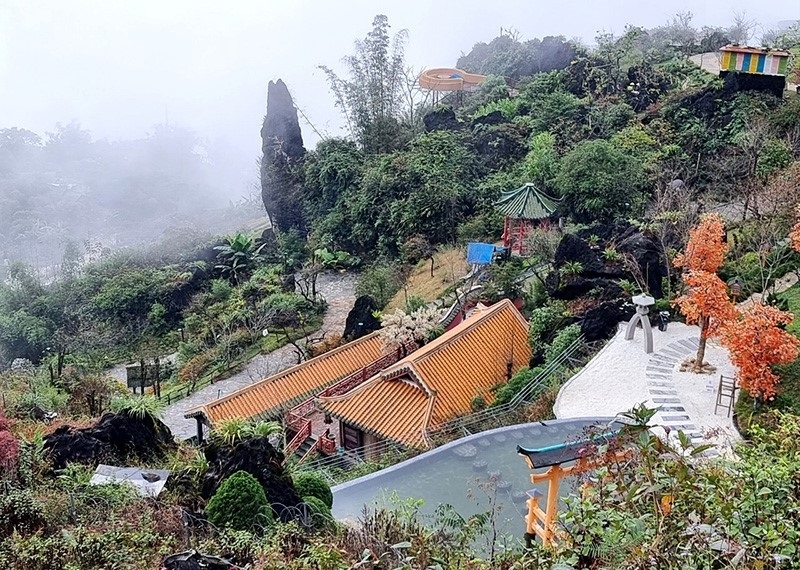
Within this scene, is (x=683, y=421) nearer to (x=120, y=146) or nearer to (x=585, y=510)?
(x=585, y=510)

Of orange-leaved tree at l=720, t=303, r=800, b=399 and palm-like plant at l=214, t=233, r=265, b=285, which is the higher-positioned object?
orange-leaved tree at l=720, t=303, r=800, b=399

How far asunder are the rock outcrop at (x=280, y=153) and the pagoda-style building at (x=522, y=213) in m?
11.4

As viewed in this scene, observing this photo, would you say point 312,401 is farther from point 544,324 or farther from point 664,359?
point 664,359

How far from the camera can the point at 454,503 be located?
27.8 feet

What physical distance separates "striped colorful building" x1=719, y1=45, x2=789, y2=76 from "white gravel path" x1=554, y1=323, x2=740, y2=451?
1376cm

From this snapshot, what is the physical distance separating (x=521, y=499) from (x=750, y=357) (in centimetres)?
391

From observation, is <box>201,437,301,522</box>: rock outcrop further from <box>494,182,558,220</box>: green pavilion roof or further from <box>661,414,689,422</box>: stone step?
<box>494,182,558,220</box>: green pavilion roof

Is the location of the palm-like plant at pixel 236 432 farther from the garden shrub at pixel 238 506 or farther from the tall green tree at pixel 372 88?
the tall green tree at pixel 372 88

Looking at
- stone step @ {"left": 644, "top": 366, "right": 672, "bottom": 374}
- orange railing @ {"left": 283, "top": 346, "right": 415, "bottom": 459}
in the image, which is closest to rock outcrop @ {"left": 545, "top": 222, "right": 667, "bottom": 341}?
stone step @ {"left": 644, "top": 366, "right": 672, "bottom": 374}

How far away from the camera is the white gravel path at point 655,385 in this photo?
10.6 meters

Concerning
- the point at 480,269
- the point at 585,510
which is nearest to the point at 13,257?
the point at 480,269

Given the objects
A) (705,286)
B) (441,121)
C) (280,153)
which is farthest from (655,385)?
(280,153)

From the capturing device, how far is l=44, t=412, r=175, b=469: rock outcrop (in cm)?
886

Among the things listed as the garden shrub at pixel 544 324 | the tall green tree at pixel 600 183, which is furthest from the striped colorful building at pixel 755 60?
the garden shrub at pixel 544 324
